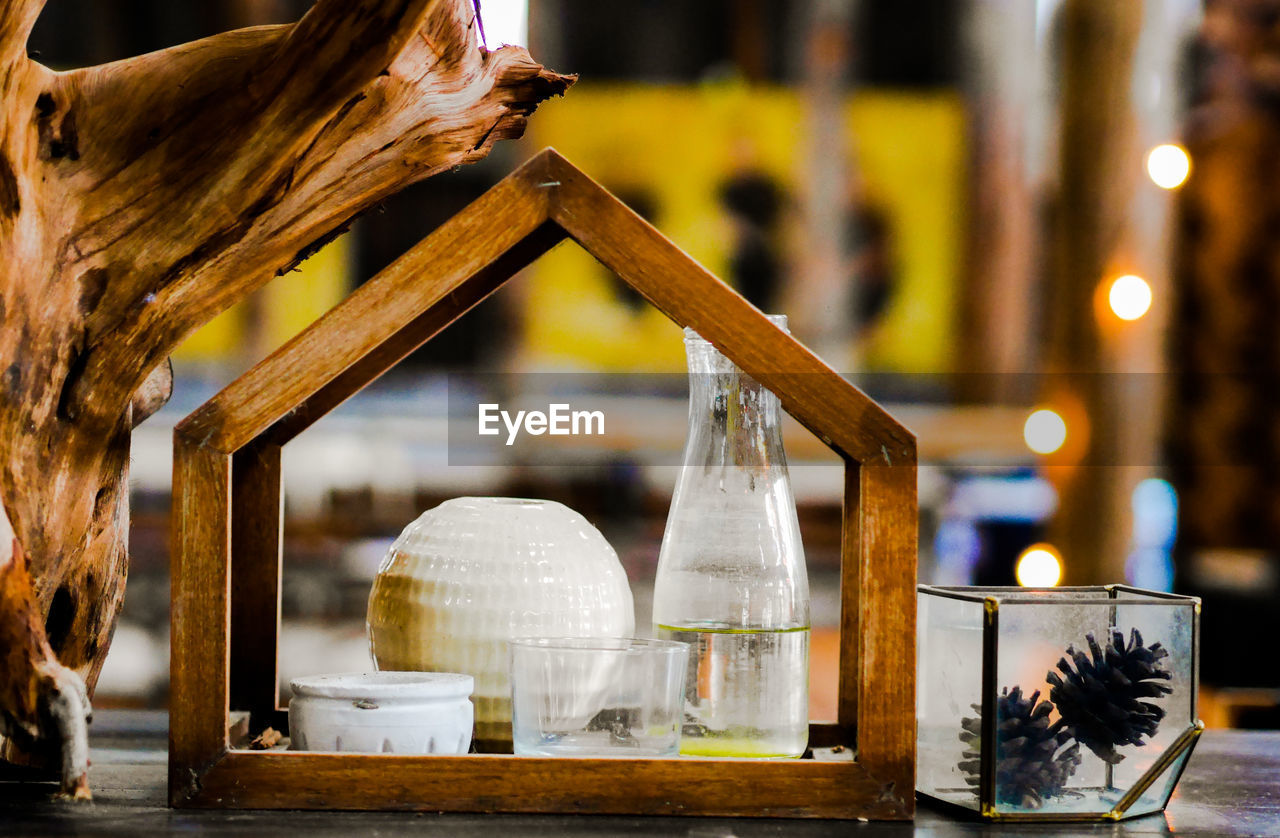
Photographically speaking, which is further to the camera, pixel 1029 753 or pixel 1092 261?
pixel 1092 261

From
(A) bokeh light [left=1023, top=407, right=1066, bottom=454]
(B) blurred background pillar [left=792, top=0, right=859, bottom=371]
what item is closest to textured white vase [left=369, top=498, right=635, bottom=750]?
(A) bokeh light [left=1023, top=407, right=1066, bottom=454]

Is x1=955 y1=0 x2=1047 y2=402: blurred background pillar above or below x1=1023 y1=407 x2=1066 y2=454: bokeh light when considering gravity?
above

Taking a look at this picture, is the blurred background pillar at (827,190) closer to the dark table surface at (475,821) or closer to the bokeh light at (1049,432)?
the bokeh light at (1049,432)

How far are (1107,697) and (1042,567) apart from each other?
1802 millimetres

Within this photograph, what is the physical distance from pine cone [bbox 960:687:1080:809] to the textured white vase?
202 millimetres

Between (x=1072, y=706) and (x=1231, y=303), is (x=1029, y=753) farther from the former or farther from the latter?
(x=1231, y=303)

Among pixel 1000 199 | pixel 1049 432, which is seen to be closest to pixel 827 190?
pixel 1000 199

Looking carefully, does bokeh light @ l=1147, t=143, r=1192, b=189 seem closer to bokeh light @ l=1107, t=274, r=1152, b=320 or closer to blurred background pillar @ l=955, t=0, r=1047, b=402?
bokeh light @ l=1107, t=274, r=1152, b=320

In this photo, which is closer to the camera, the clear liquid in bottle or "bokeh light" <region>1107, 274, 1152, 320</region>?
the clear liquid in bottle

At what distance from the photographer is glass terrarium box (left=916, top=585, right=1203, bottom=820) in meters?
0.57

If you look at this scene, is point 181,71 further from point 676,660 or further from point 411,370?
point 411,370

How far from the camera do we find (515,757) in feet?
1.80

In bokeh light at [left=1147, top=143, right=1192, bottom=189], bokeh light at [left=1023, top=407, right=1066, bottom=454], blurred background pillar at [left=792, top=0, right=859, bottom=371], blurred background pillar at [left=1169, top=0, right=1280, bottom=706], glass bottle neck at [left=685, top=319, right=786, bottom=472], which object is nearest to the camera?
glass bottle neck at [left=685, top=319, right=786, bottom=472]

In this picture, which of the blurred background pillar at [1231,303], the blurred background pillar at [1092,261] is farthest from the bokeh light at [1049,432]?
the blurred background pillar at [1231,303]
